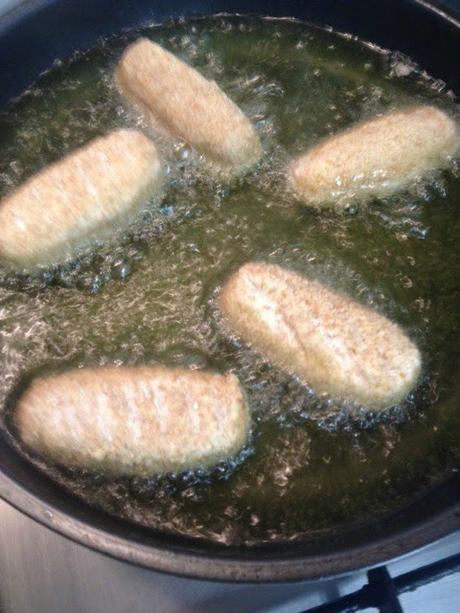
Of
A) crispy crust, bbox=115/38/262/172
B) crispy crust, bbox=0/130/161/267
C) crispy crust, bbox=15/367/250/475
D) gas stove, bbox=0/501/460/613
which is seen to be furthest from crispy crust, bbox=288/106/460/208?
gas stove, bbox=0/501/460/613

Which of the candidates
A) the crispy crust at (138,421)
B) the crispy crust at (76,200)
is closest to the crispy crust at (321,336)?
the crispy crust at (138,421)

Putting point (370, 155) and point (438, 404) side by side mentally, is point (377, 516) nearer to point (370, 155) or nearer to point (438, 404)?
point (438, 404)

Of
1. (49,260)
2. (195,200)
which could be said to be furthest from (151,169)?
(49,260)

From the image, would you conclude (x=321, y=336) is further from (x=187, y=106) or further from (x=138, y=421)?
(x=187, y=106)

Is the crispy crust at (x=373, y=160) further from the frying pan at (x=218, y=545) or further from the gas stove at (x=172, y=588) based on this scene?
the gas stove at (x=172, y=588)

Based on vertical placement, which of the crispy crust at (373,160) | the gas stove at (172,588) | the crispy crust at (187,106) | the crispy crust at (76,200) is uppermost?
the crispy crust at (373,160)

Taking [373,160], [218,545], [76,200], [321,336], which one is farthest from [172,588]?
[373,160]
